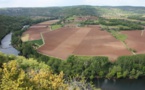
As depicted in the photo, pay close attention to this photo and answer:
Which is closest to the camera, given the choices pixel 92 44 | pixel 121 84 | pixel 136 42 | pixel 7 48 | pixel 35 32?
pixel 121 84

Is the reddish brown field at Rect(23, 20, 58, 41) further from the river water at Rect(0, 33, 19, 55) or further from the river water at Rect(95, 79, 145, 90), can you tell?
the river water at Rect(95, 79, 145, 90)

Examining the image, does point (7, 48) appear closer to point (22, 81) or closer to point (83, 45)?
point (83, 45)

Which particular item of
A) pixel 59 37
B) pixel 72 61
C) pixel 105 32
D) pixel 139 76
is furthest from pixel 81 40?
pixel 139 76

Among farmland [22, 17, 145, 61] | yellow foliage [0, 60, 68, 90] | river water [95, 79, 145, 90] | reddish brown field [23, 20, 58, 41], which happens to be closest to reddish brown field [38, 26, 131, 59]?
farmland [22, 17, 145, 61]

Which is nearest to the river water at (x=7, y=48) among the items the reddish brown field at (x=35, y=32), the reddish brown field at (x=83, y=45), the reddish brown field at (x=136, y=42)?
the reddish brown field at (x=35, y=32)

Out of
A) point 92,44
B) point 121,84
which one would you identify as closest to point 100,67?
point 121,84

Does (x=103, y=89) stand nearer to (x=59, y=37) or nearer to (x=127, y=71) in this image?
(x=127, y=71)
